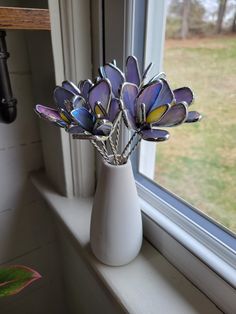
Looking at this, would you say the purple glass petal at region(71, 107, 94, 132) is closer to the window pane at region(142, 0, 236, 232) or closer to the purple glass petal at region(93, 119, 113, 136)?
the purple glass petal at region(93, 119, 113, 136)

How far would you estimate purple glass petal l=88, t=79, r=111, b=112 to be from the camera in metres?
0.36

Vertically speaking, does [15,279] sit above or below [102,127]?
below

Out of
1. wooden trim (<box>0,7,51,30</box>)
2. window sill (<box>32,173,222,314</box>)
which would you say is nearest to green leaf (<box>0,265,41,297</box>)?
window sill (<box>32,173,222,314</box>)

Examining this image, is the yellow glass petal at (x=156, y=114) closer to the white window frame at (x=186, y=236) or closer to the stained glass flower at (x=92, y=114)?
the stained glass flower at (x=92, y=114)

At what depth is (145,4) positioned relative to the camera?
51cm

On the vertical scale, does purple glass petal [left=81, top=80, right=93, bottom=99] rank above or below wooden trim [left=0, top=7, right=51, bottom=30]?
below

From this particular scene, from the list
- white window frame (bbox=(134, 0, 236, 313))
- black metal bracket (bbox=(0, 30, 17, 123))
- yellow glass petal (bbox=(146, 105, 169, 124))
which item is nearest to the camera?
yellow glass petal (bbox=(146, 105, 169, 124))

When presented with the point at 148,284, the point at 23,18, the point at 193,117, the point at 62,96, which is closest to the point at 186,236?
the point at 148,284

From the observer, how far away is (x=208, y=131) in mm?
517

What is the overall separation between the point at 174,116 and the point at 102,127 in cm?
10

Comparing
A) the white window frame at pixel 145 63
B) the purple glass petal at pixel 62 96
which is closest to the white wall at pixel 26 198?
the white window frame at pixel 145 63

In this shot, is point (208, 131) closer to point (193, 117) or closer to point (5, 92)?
point (193, 117)

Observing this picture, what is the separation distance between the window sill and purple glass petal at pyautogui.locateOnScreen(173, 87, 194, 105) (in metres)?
0.36

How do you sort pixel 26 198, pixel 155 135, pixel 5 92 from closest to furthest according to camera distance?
pixel 155 135, pixel 5 92, pixel 26 198
